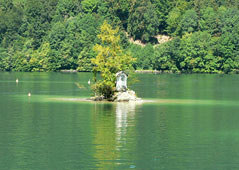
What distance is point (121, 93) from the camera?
292ft

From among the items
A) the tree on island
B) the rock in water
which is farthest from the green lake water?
the tree on island

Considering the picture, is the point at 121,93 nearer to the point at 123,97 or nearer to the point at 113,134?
the point at 123,97

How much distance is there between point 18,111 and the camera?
73312 mm

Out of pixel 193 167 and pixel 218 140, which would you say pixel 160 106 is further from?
pixel 193 167

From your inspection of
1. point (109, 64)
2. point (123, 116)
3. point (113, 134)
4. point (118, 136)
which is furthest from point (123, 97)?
point (118, 136)

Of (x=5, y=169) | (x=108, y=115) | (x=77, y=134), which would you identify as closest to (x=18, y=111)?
(x=108, y=115)

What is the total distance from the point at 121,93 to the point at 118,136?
38.3 m

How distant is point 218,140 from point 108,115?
804 inches

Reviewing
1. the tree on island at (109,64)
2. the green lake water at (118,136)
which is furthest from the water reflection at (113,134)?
the tree on island at (109,64)

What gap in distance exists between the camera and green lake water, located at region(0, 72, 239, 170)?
39750mm

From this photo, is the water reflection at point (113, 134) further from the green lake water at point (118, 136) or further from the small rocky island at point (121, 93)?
the small rocky island at point (121, 93)

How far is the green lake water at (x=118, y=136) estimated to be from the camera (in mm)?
39750

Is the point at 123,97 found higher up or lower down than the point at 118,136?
higher up

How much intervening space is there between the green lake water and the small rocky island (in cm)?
419
